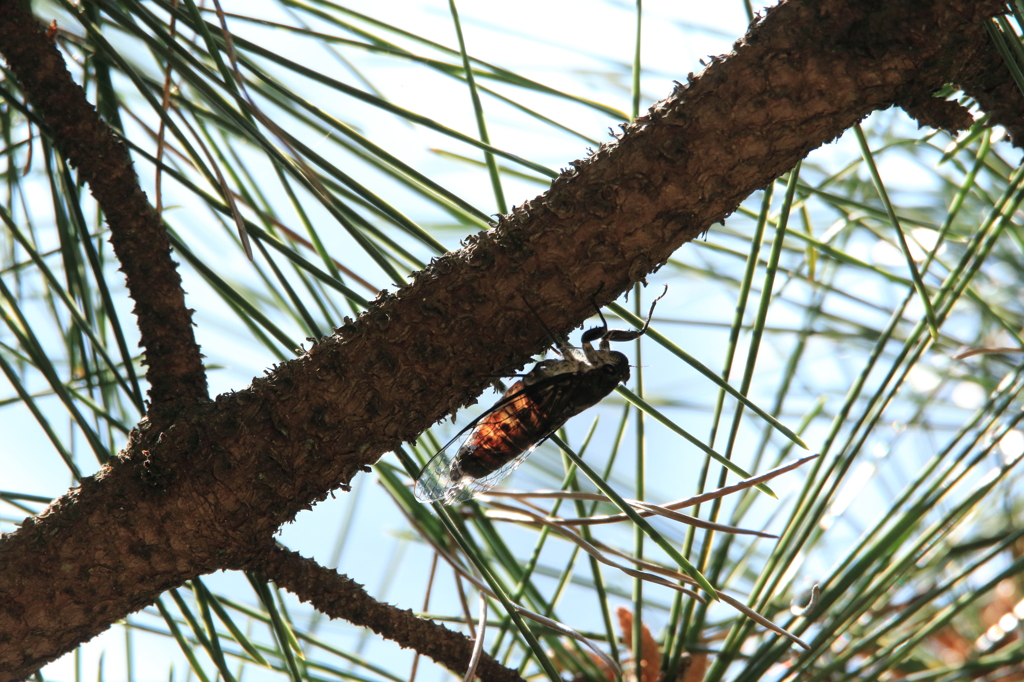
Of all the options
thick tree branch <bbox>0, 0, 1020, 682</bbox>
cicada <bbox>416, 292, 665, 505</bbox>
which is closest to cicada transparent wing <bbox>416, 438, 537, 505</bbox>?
cicada <bbox>416, 292, 665, 505</bbox>

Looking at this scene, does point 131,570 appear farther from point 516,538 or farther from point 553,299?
point 516,538

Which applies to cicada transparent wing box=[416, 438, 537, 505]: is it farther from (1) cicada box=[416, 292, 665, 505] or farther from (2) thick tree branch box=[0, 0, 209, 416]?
(2) thick tree branch box=[0, 0, 209, 416]

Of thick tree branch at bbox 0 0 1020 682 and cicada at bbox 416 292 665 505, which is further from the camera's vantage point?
cicada at bbox 416 292 665 505

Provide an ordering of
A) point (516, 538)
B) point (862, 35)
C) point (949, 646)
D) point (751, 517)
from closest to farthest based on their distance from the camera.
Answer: point (862, 35) → point (949, 646) → point (516, 538) → point (751, 517)

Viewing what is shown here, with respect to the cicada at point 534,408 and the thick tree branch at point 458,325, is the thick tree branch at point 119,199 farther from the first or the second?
the cicada at point 534,408

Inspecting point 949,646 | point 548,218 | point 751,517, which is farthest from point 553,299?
point 751,517

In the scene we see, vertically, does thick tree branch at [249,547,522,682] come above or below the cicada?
below
